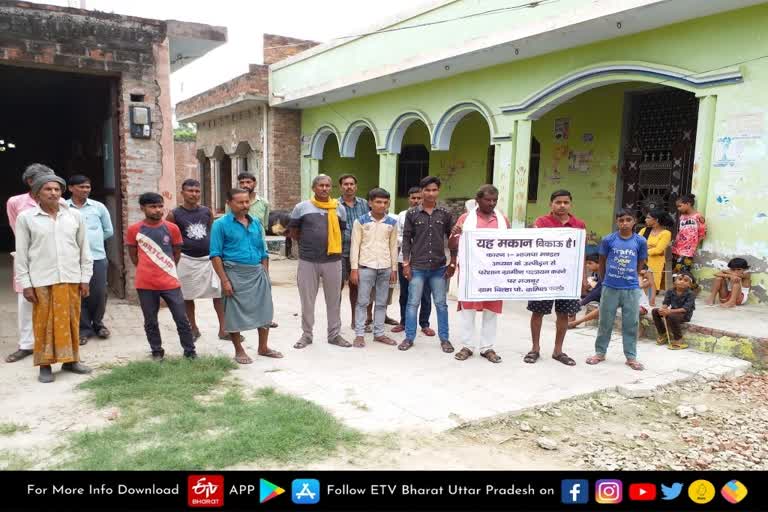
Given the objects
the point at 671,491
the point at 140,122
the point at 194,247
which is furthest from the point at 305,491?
the point at 140,122

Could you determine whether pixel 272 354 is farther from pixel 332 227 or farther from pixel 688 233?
pixel 688 233

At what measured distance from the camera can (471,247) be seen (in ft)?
17.0

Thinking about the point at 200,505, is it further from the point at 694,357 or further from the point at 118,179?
the point at 118,179

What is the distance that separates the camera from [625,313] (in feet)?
16.9

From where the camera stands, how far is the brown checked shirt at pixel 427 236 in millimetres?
5426

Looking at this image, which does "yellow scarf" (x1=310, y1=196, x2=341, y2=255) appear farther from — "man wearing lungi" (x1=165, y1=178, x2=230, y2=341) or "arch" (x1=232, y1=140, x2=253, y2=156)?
"arch" (x1=232, y1=140, x2=253, y2=156)

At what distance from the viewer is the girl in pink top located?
7.06 metres

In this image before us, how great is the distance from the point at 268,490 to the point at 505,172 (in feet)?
26.6

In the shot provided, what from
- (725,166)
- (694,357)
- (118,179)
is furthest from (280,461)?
(725,166)

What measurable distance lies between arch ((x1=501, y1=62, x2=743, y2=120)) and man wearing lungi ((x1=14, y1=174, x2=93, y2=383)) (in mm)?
7091

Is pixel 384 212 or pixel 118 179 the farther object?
pixel 118 179

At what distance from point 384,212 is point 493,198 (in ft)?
3.67

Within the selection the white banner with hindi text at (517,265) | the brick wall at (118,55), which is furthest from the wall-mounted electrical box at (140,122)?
the white banner with hindi text at (517,265)

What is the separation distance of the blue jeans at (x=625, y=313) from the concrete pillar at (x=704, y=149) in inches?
113
